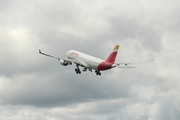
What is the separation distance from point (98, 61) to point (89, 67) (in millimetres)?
5612

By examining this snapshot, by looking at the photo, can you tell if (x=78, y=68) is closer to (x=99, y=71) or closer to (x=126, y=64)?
(x=99, y=71)

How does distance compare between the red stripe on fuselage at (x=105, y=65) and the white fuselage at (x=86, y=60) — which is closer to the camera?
the red stripe on fuselage at (x=105, y=65)

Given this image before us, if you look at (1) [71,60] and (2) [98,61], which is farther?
Result: (1) [71,60]

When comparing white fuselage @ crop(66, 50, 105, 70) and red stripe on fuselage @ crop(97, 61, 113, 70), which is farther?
white fuselage @ crop(66, 50, 105, 70)

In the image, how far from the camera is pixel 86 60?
575 feet

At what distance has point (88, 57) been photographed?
176 m

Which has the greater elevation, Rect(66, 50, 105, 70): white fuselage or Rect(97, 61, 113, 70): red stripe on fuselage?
Rect(66, 50, 105, 70): white fuselage

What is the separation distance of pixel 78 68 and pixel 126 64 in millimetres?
18973

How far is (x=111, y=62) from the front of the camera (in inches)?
6718

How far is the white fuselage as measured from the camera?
6756 inches

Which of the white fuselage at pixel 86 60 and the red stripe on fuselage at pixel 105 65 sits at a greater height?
the white fuselage at pixel 86 60

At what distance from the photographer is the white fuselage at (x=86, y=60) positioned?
563 feet

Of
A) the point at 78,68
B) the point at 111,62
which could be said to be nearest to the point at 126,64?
the point at 111,62

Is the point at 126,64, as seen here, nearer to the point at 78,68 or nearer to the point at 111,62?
the point at 111,62
